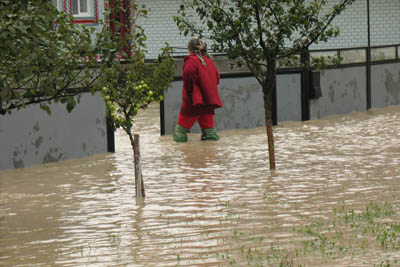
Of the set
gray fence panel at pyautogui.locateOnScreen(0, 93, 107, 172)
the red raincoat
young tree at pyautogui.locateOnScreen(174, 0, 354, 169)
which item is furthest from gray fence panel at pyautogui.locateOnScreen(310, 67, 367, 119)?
young tree at pyautogui.locateOnScreen(174, 0, 354, 169)

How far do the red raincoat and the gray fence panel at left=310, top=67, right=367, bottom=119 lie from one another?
12.7 feet

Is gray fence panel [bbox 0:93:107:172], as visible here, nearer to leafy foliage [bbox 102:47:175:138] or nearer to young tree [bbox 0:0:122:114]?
leafy foliage [bbox 102:47:175:138]

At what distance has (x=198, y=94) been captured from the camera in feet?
49.3

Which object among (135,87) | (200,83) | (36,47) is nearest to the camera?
(36,47)

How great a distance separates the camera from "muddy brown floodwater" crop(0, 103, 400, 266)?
726 centimetres

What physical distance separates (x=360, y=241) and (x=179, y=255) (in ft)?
4.69

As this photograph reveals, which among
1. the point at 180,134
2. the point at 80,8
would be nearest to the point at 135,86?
the point at 180,134

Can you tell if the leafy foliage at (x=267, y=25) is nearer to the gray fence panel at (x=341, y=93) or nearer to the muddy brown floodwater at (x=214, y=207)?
the muddy brown floodwater at (x=214, y=207)

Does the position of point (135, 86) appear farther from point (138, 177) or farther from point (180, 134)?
point (180, 134)

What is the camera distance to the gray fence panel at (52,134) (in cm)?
1287

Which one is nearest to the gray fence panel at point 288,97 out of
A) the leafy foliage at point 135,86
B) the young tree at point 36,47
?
the leafy foliage at point 135,86

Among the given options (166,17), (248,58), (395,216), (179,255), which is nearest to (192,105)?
(248,58)

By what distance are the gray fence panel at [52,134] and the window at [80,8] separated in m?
11.8

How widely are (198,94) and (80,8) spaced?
462 inches
